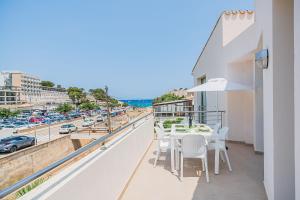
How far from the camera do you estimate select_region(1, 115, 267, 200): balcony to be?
1.57 metres

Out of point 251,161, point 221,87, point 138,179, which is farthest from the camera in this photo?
point 221,87

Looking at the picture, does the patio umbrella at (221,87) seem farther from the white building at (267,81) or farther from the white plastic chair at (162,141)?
the white plastic chair at (162,141)

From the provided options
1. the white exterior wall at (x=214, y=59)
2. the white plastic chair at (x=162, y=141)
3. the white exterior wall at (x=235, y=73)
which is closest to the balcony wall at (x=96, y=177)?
the white plastic chair at (x=162, y=141)

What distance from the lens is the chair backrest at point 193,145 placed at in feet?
11.1

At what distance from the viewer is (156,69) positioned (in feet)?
125

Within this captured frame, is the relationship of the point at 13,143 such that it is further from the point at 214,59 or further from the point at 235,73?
the point at 235,73

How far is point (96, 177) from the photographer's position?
2.00 m

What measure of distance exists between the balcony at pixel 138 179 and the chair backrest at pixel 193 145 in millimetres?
452

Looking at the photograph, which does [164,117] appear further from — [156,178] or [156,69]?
[156,69]

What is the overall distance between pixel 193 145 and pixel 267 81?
5.21 ft

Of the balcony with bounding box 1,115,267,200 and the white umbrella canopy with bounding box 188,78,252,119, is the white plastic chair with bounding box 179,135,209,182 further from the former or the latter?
the white umbrella canopy with bounding box 188,78,252,119

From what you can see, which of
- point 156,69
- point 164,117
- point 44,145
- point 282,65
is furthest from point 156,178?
point 156,69

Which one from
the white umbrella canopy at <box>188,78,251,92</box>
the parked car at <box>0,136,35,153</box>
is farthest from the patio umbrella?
the parked car at <box>0,136,35,153</box>

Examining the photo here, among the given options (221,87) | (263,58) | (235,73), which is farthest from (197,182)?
(235,73)
